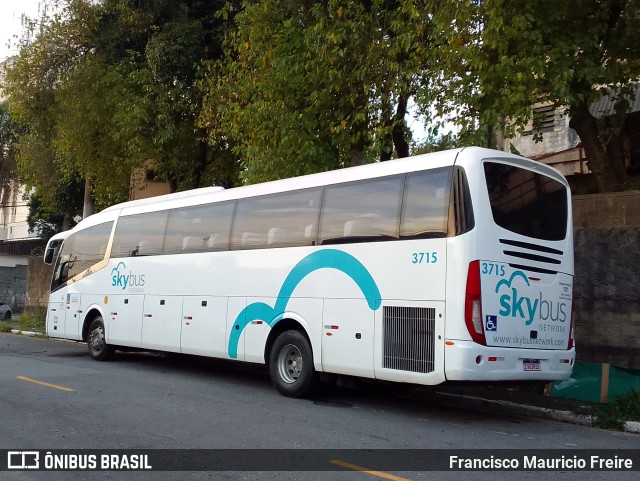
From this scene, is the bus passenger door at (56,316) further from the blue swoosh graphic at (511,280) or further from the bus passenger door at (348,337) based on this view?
the blue swoosh graphic at (511,280)

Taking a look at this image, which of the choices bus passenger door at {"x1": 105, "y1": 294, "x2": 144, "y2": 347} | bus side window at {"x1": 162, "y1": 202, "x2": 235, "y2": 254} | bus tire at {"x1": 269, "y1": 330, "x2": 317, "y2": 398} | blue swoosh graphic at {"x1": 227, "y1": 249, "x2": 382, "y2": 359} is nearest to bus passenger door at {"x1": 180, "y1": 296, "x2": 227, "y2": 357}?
blue swoosh graphic at {"x1": 227, "y1": 249, "x2": 382, "y2": 359}

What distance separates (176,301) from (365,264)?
5019mm

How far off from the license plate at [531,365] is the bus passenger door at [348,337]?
2.02 metres

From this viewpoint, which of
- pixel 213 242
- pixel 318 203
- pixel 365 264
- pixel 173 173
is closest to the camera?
pixel 365 264

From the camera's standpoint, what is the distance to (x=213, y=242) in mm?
12625

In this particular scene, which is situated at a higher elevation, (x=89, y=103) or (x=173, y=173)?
(x=89, y=103)

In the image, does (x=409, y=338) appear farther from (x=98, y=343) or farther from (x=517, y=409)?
(x=98, y=343)

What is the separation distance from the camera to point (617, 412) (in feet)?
30.9

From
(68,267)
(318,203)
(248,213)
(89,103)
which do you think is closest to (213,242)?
(248,213)

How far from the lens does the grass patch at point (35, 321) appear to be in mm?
24672

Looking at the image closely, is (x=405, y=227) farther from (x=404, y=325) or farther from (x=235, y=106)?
(x=235, y=106)

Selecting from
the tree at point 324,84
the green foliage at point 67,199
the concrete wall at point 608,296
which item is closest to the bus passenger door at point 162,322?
the tree at point 324,84

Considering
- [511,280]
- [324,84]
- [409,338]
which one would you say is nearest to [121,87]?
[324,84]

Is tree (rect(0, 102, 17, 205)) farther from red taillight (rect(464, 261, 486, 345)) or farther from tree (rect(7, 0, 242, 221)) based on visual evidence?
red taillight (rect(464, 261, 486, 345))
